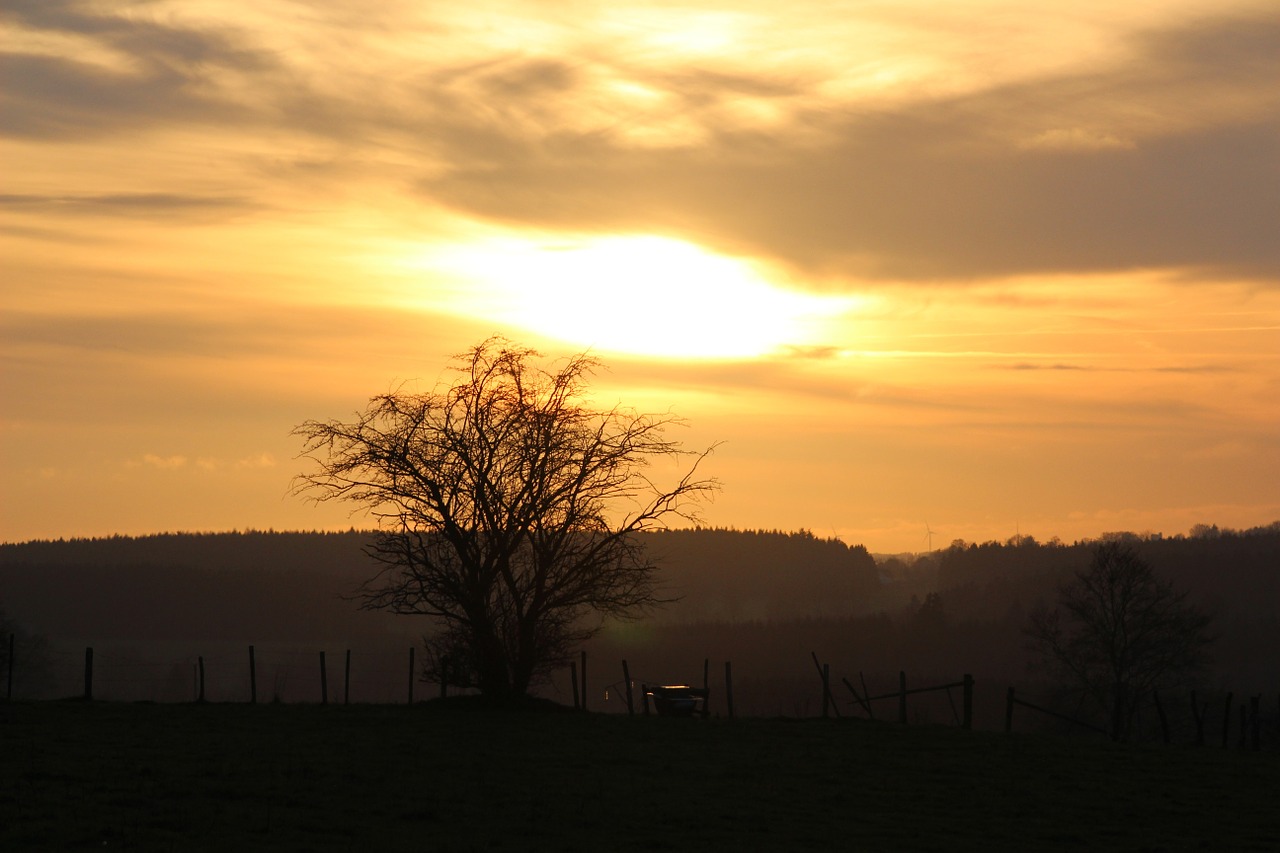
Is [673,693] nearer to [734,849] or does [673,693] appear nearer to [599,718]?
[599,718]

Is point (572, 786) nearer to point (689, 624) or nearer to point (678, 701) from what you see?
point (678, 701)

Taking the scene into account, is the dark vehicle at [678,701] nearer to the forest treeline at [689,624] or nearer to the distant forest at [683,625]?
the distant forest at [683,625]

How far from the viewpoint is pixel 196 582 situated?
19025 cm

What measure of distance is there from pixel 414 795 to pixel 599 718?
54.1 feet

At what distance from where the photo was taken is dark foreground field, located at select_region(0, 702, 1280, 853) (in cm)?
A: 1812

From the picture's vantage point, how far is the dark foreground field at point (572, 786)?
18.1 metres

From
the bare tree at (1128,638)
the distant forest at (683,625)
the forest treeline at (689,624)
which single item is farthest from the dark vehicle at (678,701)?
the forest treeline at (689,624)

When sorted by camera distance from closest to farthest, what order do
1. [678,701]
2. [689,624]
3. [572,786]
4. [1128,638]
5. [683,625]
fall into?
[572,786] < [678,701] < [1128,638] < [683,625] < [689,624]

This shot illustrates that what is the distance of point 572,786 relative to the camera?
23.3 metres

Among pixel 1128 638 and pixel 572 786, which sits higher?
pixel 1128 638

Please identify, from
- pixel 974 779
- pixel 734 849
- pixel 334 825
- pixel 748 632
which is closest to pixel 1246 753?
pixel 974 779

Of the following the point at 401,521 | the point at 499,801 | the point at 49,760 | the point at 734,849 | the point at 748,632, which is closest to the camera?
the point at 734,849

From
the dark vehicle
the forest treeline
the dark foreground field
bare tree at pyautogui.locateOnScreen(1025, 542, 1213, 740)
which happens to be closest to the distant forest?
the forest treeline

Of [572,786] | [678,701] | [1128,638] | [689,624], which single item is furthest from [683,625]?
[572,786]
